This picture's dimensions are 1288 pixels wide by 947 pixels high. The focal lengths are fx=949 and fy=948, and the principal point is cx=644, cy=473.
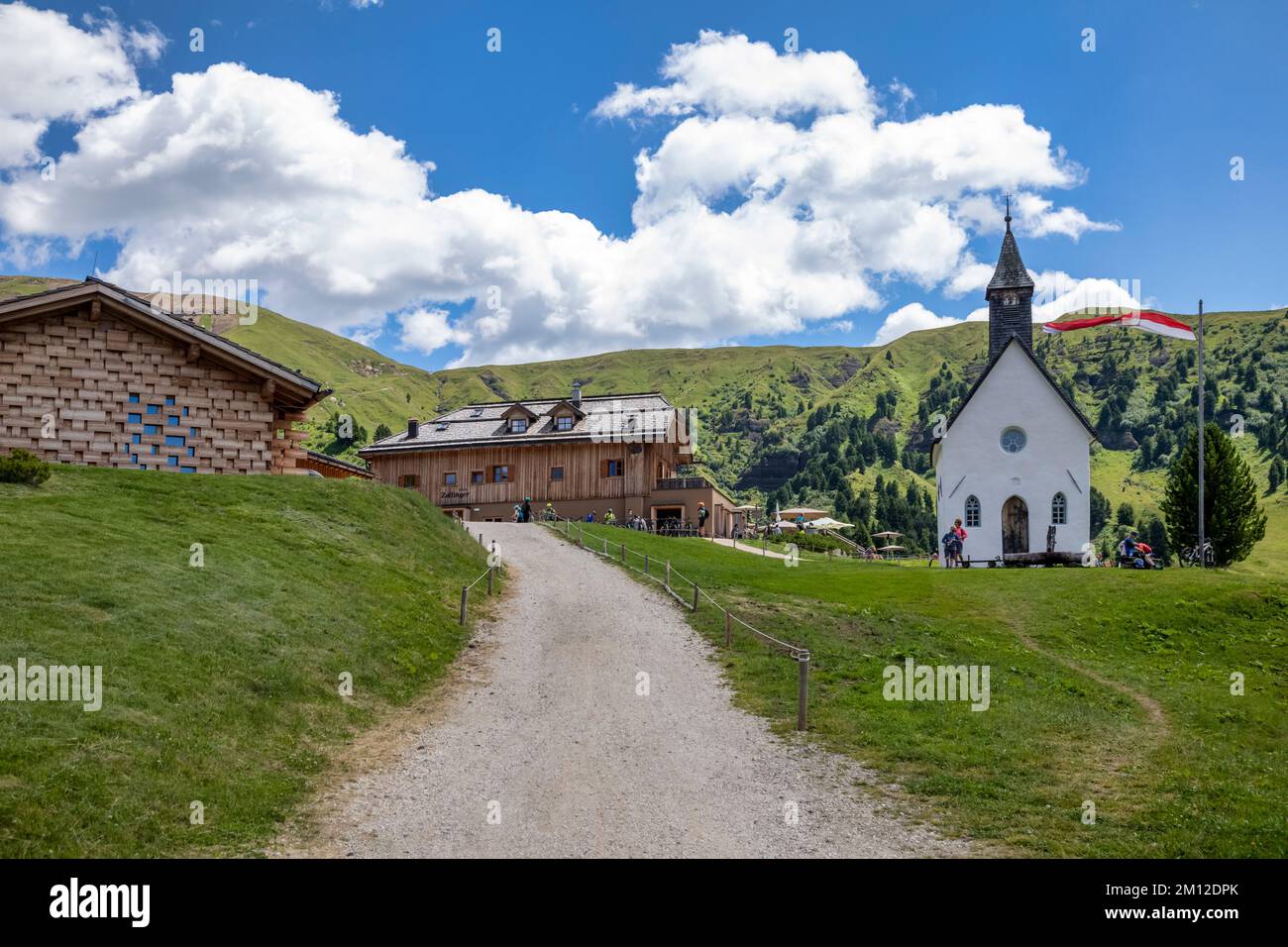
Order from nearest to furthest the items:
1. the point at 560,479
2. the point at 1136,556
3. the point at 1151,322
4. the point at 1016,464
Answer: the point at 1136,556 → the point at 1151,322 → the point at 1016,464 → the point at 560,479

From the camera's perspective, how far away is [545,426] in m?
62.8

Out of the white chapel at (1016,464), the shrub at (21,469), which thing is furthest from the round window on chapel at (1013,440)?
the shrub at (21,469)

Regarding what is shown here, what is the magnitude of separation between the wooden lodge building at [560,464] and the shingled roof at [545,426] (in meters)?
0.07

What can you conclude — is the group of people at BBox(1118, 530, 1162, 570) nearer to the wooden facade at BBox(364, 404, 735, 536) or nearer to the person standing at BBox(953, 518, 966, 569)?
the person standing at BBox(953, 518, 966, 569)

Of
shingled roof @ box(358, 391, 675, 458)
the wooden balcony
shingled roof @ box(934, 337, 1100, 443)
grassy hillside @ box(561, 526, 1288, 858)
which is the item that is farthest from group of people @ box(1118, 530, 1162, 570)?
shingled roof @ box(358, 391, 675, 458)

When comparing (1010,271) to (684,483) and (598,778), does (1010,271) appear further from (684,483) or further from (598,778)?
(598,778)

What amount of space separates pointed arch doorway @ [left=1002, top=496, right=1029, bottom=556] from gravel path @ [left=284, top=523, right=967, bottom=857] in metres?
33.6

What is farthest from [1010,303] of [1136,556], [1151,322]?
[1136,556]

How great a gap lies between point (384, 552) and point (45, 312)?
43.5ft

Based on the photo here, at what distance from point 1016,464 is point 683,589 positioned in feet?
91.7

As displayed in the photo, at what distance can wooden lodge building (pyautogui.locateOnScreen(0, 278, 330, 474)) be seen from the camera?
29.7 m

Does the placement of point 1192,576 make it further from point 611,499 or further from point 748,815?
point 611,499
